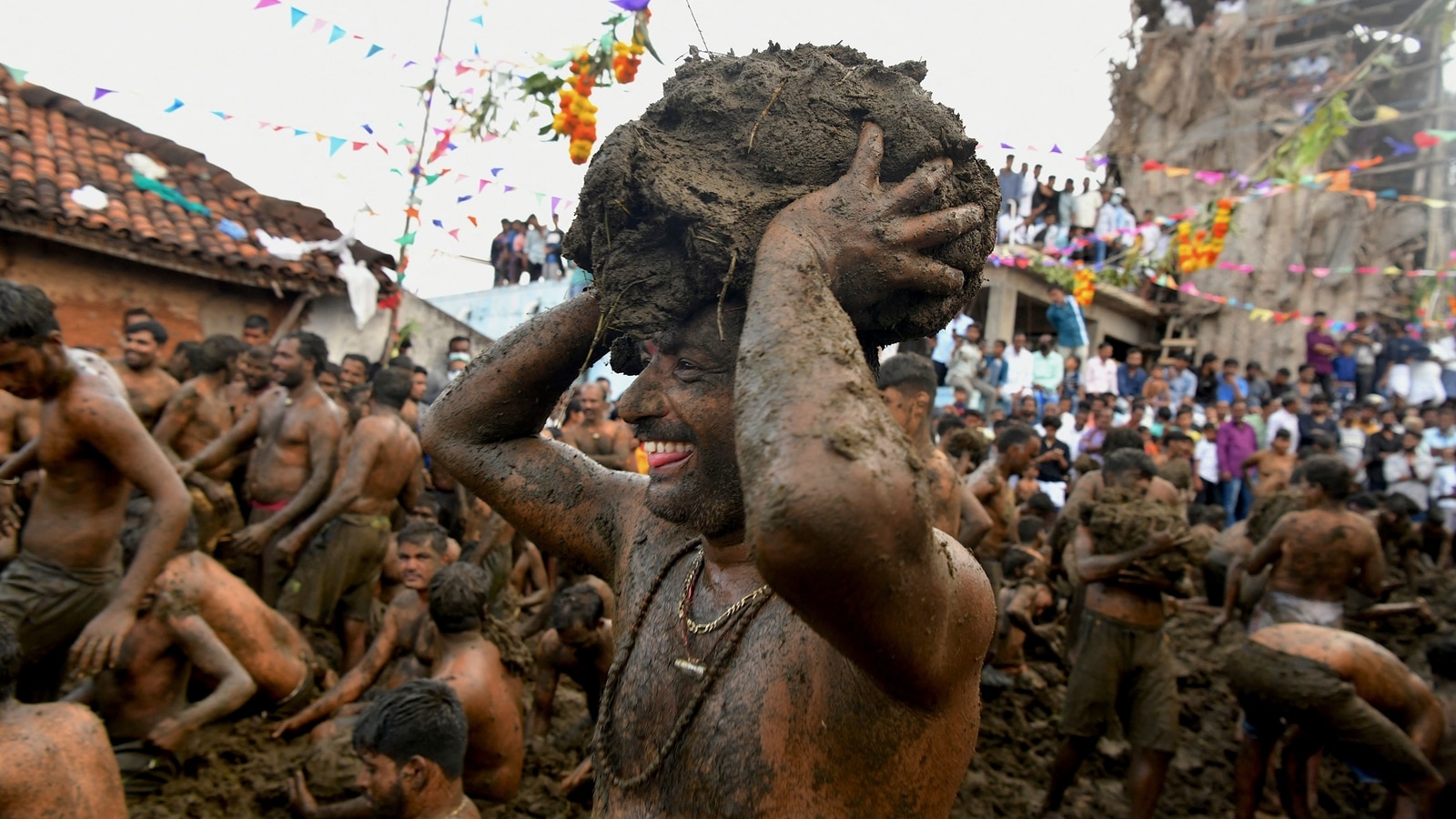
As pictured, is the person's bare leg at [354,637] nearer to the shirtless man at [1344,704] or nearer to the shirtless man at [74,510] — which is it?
the shirtless man at [74,510]

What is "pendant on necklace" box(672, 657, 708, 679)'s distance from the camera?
1991 millimetres

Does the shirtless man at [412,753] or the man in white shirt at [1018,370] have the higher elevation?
the shirtless man at [412,753]

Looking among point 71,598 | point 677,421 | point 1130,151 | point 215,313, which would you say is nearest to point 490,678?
A: point 71,598

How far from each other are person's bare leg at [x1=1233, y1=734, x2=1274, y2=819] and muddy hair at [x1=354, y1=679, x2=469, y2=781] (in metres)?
4.80

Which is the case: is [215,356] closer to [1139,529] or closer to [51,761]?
[51,761]

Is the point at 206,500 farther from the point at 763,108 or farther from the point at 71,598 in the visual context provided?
the point at 763,108

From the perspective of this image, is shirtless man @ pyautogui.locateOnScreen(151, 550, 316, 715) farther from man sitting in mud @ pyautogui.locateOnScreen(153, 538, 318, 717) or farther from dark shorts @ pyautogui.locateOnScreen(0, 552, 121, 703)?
dark shorts @ pyautogui.locateOnScreen(0, 552, 121, 703)

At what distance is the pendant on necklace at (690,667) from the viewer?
6.53ft

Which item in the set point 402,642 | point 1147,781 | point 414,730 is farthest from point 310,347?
point 1147,781

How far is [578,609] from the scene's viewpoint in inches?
230

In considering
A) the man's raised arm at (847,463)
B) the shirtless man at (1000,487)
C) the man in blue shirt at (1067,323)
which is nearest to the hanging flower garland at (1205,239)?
the man in blue shirt at (1067,323)

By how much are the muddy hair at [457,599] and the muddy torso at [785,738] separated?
119 inches

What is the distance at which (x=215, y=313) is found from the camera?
13.2m

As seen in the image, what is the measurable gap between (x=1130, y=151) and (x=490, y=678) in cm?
2282
